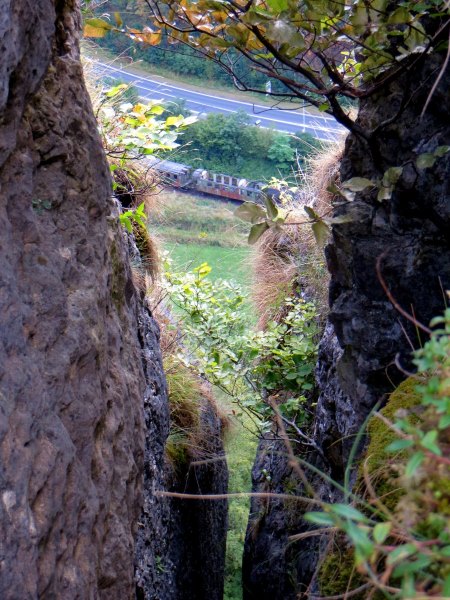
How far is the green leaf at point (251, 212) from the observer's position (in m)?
3.06

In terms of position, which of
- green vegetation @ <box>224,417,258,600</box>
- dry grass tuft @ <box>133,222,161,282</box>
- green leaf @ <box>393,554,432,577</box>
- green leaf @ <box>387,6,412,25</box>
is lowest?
green vegetation @ <box>224,417,258,600</box>

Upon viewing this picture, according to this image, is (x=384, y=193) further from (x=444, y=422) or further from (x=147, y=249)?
(x=147, y=249)

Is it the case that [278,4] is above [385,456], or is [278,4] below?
above

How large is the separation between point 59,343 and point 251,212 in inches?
44.1

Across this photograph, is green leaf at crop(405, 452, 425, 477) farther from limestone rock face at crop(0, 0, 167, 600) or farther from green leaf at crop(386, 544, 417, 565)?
limestone rock face at crop(0, 0, 167, 600)

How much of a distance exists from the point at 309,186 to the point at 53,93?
5.97m

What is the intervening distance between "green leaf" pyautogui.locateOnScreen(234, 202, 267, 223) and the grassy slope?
349cm

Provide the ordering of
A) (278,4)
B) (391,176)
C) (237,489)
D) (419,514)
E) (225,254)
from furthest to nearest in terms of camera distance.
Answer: (225,254), (237,489), (391,176), (278,4), (419,514)

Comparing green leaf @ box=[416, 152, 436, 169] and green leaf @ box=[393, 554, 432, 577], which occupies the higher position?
green leaf @ box=[416, 152, 436, 169]

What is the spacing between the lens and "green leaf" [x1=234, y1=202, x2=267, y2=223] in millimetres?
3062

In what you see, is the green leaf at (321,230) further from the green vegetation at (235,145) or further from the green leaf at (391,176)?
the green vegetation at (235,145)

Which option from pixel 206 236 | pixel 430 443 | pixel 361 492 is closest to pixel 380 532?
pixel 430 443

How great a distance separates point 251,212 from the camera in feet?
10.1

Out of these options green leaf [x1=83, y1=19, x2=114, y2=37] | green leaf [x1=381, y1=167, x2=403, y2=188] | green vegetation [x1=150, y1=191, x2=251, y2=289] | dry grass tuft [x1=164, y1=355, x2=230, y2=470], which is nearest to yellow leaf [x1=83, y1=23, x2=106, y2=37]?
green leaf [x1=83, y1=19, x2=114, y2=37]
